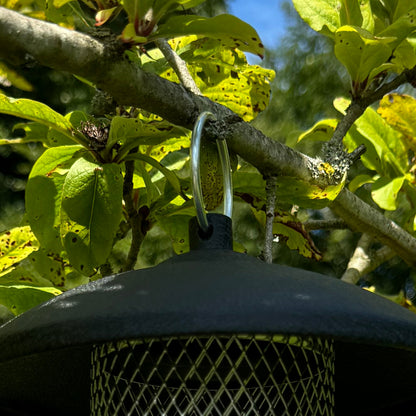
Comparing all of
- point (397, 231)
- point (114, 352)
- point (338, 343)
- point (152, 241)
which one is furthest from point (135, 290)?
point (152, 241)

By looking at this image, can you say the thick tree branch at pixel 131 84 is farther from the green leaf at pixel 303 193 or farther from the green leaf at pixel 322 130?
the green leaf at pixel 322 130

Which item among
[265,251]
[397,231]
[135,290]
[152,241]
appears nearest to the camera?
[135,290]

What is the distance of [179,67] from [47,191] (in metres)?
0.33

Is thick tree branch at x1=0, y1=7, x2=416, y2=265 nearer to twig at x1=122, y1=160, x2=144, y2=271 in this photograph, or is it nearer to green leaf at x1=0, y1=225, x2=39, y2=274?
twig at x1=122, y1=160, x2=144, y2=271

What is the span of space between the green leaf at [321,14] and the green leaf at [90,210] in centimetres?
47

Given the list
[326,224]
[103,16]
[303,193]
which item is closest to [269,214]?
[303,193]

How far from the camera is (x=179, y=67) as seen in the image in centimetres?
133

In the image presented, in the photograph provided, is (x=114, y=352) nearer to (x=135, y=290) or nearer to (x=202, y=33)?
(x=135, y=290)

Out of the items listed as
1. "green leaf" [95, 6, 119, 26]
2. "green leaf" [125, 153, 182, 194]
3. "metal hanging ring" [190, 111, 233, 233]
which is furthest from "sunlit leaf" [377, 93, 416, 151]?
"green leaf" [95, 6, 119, 26]

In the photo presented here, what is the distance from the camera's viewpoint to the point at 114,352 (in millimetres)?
895

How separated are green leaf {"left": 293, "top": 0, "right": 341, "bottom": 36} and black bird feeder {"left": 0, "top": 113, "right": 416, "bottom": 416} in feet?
1.52

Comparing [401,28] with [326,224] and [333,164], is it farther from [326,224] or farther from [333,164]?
[326,224]

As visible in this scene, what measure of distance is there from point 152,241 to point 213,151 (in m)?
1.19

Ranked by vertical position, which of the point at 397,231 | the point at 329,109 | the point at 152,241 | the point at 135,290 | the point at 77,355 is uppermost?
the point at 135,290
